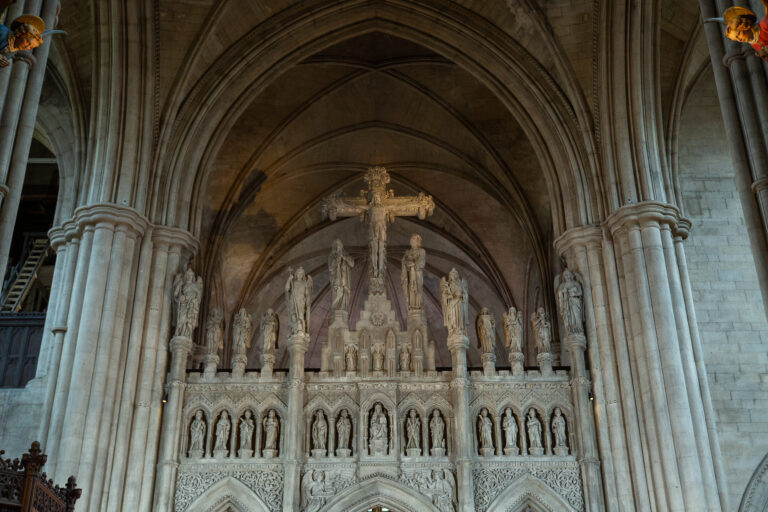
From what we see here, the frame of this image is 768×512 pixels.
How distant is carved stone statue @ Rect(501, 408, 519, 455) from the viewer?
48.6 feet

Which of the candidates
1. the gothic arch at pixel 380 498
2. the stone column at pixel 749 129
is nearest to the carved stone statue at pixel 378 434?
the gothic arch at pixel 380 498

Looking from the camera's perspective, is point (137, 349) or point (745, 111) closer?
point (745, 111)

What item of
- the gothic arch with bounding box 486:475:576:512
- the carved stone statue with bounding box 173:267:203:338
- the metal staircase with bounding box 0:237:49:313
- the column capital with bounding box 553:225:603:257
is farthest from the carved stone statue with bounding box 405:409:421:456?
the metal staircase with bounding box 0:237:49:313

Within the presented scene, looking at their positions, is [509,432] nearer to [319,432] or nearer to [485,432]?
[485,432]

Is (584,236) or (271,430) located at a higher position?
(584,236)

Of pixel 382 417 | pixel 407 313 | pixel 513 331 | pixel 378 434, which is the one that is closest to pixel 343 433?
pixel 378 434

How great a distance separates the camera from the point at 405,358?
15.8 m

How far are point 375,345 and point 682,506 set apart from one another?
5.80m

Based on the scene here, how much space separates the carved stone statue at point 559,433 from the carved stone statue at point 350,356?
12.0 ft

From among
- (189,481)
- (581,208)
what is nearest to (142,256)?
(189,481)

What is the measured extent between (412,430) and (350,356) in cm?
178

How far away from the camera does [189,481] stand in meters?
14.5

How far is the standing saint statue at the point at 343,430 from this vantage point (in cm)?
1491

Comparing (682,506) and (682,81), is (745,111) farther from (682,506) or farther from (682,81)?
(682,81)
